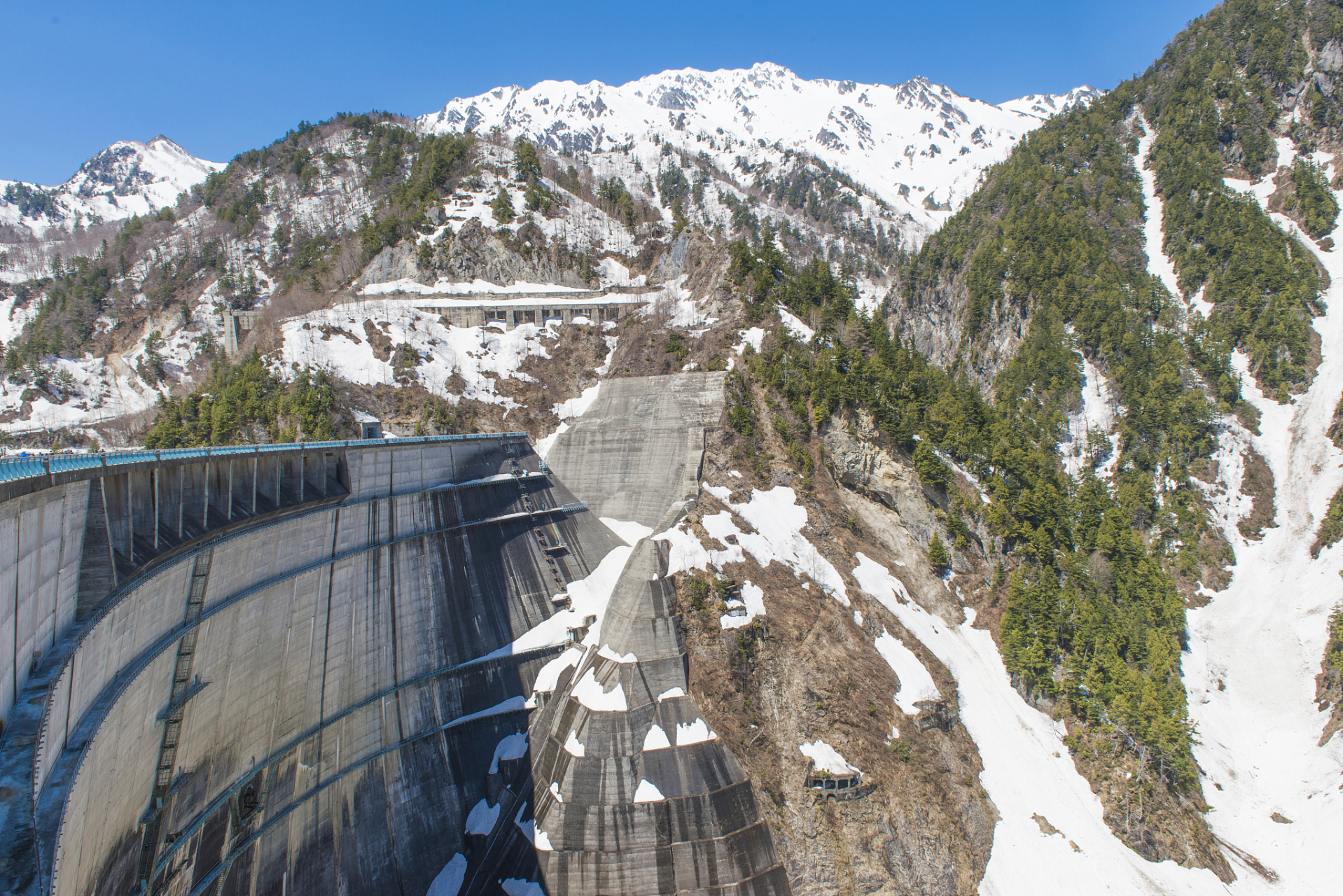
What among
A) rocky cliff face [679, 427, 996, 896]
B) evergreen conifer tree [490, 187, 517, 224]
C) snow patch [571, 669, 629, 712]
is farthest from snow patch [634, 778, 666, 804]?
evergreen conifer tree [490, 187, 517, 224]

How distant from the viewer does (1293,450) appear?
63625mm

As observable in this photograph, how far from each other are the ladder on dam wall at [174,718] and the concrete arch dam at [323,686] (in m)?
0.08

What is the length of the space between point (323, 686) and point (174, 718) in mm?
7042

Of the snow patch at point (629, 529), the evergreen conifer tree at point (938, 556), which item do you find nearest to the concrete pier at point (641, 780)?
the snow patch at point (629, 529)

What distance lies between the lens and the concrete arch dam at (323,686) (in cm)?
1375

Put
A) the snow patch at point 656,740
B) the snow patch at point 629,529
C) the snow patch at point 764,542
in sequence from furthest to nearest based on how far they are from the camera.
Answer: the snow patch at point 629,529 < the snow patch at point 764,542 < the snow patch at point 656,740

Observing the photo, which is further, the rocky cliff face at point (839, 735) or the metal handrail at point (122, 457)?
the rocky cliff face at point (839, 735)

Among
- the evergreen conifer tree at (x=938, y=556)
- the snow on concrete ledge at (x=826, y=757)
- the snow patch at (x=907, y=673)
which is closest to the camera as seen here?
the snow on concrete ledge at (x=826, y=757)

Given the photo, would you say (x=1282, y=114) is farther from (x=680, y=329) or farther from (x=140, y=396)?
(x=140, y=396)

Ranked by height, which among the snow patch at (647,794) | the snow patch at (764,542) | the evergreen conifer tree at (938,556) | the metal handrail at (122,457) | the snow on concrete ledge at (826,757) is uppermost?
the metal handrail at (122,457)

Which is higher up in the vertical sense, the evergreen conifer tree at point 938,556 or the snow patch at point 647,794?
the evergreen conifer tree at point 938,556

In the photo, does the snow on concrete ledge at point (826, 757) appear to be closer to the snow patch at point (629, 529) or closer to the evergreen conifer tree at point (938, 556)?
the snow patch at point (629, 529)

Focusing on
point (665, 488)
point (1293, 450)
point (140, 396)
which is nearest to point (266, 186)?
point (140, 396)

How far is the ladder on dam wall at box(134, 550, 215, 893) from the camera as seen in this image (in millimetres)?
16812
